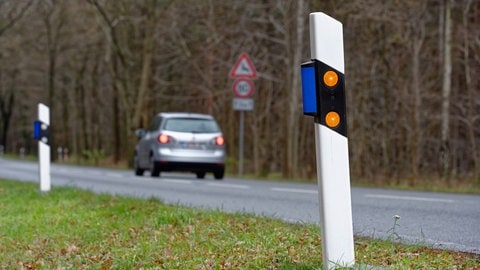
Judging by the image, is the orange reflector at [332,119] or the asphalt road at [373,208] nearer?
the orange reflector at [332,119]

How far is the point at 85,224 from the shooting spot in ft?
30.6

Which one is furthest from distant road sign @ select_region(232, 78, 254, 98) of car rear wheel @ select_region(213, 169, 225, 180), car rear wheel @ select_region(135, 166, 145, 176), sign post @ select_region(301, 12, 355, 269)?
sign post @ select_region(301, 12, 355, 269)

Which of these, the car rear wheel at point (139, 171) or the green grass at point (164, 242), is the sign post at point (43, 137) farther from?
the car rear wheel at point (139, 171)

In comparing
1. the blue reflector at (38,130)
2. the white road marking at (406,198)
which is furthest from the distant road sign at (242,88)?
the blue reflector at (38,130)

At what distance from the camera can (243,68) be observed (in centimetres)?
2302

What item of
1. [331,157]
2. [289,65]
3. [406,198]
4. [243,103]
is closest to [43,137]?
[406,198]

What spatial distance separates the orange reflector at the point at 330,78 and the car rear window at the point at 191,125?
53.0ft

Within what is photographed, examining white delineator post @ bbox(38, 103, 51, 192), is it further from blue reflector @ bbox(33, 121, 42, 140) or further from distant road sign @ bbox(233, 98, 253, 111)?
distant road sign @ bbox(233, 98, 253, 111)

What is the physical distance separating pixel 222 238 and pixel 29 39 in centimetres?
3822

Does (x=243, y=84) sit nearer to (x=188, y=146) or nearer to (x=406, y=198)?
(x=188, y=146)

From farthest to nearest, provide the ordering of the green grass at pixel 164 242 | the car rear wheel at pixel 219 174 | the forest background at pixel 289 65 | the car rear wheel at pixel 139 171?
the forest background at pixel 289 65, the car rear wheel at pixel 139 171, the car rear wheel at pixel 219 174, the green grass at pixel 164 242

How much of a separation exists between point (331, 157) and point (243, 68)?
18.3 meters

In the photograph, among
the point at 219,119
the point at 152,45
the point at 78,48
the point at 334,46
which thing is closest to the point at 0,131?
the point at 78,48

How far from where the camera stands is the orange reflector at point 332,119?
4836 mm
